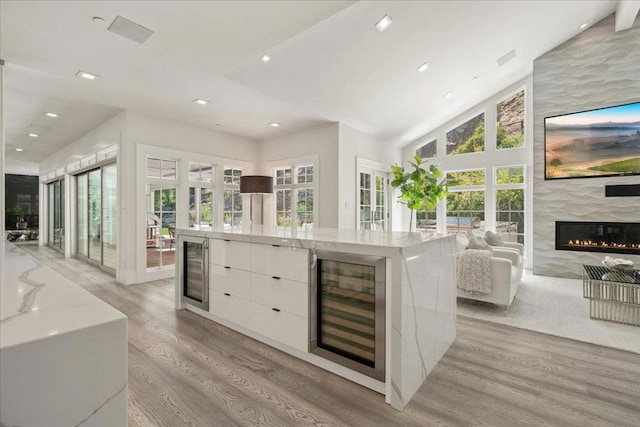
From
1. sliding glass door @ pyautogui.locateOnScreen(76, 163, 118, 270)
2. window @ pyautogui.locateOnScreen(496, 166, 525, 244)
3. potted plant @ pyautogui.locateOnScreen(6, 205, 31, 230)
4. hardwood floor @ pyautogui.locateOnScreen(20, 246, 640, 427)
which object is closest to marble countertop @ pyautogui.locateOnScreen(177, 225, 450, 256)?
hardwood floor @ pyautogui.locateOnScreen(20, 246, 640, 427)

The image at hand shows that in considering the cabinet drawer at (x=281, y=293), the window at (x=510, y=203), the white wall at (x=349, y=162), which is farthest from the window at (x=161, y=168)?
the window at (x=510, y=203)

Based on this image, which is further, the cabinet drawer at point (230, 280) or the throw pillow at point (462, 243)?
the throw pillow at point (462, 243)

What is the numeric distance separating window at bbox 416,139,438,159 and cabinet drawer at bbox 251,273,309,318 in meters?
6.30

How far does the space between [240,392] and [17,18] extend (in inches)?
134

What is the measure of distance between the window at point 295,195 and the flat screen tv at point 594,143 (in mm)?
4465

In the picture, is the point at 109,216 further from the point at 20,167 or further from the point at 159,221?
the point at 20,167

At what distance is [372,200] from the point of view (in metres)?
6.78

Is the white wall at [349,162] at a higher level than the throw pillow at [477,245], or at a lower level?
higher

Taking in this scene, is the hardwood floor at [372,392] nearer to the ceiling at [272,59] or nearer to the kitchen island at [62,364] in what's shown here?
the kitchen island at [62,364]

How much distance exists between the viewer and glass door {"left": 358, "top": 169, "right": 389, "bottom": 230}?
645 centimetres

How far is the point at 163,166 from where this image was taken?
5.43 m

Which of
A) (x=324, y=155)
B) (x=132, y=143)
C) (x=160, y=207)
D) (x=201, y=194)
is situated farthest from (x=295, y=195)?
(x=132, y=143)

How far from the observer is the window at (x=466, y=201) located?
6922mm

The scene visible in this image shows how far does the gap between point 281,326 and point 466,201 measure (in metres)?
6.01
